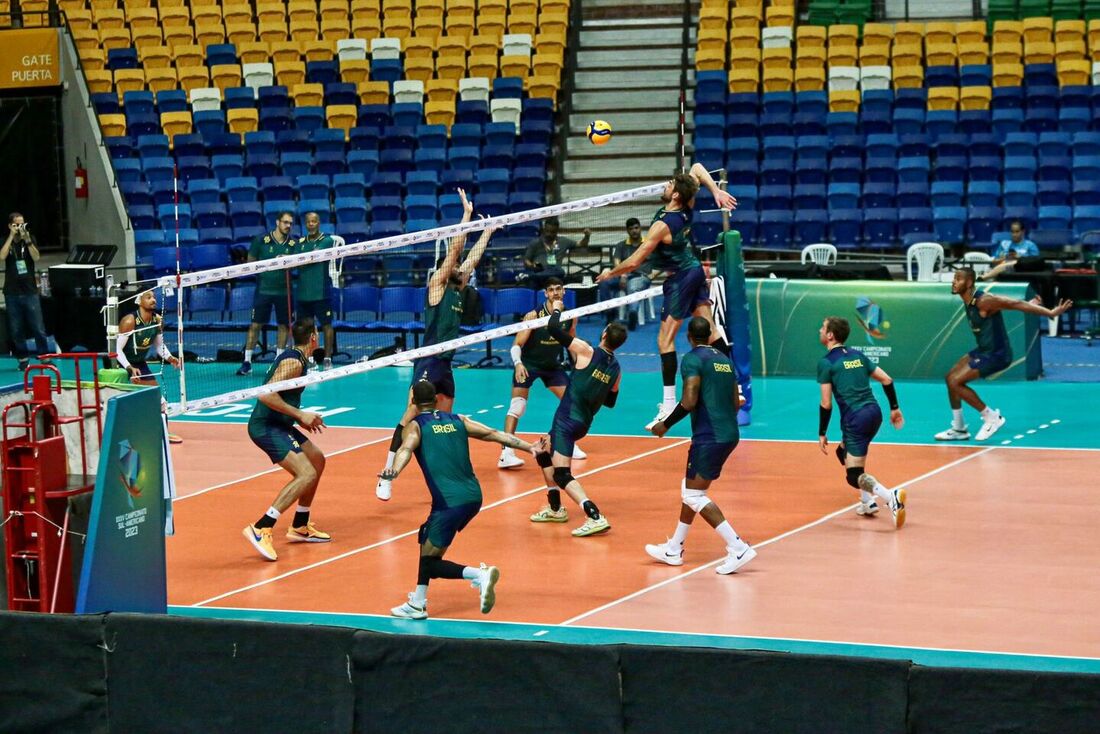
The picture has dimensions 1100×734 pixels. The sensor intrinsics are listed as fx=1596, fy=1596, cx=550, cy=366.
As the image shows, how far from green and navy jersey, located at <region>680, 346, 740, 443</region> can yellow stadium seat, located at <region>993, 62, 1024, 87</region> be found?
18862 mm

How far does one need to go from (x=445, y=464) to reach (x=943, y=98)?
796 inches

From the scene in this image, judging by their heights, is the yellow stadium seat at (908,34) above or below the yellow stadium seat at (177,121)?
above

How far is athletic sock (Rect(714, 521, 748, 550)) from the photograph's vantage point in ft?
40.2

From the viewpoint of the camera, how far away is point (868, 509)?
14117 mm

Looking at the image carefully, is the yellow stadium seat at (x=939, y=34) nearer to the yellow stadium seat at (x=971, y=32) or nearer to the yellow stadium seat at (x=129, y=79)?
the yellow stadium seat at (x=971, y=32)

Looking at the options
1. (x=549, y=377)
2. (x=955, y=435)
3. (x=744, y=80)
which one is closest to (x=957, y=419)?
(x=955, y=435)

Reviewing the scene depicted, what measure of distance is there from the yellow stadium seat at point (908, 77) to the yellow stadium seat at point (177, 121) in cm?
1384

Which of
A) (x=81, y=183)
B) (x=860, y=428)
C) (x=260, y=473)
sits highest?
(x=81, y=183)

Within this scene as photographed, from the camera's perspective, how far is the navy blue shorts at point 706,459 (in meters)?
12.3

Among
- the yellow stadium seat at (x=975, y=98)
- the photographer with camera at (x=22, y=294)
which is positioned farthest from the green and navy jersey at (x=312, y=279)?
the yellow stadium seat at (x=975, y=98)

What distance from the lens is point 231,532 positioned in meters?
14.1

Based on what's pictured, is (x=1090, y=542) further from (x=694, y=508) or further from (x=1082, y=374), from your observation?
(x=1082, y=374)

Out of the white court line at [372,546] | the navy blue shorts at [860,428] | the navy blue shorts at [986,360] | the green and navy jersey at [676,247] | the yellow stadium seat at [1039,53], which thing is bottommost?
the white court line at [372,546]

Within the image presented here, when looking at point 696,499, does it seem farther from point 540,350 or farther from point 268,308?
point 268,308
